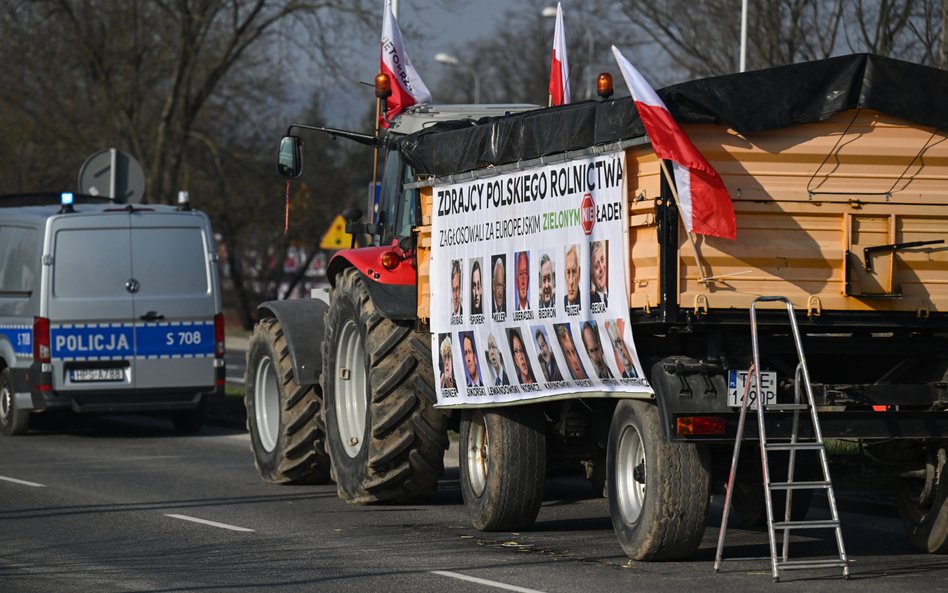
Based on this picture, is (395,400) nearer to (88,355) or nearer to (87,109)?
(88,355)

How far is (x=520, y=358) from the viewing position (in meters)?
10.6

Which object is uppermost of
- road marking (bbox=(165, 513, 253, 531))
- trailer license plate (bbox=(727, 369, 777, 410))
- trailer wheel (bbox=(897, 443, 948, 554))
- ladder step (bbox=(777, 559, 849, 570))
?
trailer license plate (bbox=(727, 369, 777, 410))

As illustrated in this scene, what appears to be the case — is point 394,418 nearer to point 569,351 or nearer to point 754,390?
point 569,351

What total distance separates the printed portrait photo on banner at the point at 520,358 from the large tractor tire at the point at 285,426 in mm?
3412

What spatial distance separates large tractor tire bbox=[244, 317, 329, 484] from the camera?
45.8 ft

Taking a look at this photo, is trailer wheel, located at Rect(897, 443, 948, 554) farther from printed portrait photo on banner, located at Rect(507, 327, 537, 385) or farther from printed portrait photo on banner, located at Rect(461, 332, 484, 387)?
printed portrait photo on banner, located at Rect(461, 332, 484, 387)

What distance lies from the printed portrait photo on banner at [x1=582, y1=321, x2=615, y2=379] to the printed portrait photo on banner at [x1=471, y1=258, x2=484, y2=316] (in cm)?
139

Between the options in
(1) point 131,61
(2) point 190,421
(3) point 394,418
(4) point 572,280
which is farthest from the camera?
(1) point 131,61

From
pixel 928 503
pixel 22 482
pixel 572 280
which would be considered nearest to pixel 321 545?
pixel 572 280

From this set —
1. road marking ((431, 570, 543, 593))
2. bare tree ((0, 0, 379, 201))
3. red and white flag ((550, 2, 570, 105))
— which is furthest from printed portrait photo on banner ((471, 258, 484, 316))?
bare tree ((0, 0, 379, 201))

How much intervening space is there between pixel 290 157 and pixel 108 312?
5.79 m

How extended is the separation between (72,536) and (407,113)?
431 centimetres

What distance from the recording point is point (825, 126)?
30.3 feet

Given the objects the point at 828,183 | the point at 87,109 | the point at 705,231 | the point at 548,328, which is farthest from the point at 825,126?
the point at 87,109
